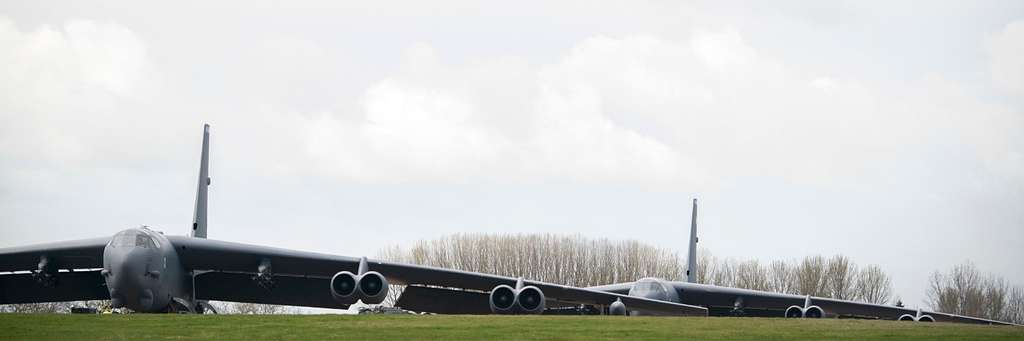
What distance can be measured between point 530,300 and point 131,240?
37.1ft

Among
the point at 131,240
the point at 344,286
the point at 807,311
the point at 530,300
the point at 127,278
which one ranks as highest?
the point at 807,311

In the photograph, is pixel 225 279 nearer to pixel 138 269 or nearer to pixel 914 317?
pixel 138 269

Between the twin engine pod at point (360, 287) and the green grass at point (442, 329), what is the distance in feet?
28.9

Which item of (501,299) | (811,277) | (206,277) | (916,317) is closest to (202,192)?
(206,277)

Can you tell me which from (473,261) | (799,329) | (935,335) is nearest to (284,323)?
(799,329)

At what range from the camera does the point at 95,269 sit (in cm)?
3572

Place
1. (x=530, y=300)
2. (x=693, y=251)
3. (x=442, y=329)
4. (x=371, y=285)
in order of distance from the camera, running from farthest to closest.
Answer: (x=693, y=251)
(x=530, y=300)
(x=371, y=285)
(x=442, y=329)

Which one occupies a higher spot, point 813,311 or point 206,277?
point 813,311

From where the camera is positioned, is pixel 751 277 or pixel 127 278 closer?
pixel 127 278

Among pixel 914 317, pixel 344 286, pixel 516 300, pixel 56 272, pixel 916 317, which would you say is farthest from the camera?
pixel 914 317

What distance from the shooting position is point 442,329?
20.7m

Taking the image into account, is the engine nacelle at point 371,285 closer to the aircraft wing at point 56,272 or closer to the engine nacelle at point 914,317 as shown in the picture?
the aircraft wing at point 56,272

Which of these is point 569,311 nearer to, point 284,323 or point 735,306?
point 735,306

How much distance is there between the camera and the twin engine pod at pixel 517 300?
3550 cm
